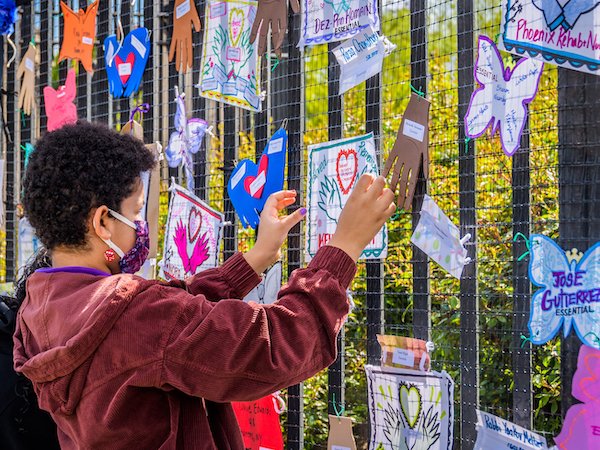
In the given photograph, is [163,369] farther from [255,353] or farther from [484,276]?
[484,276]

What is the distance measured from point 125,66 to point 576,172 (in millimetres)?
2150

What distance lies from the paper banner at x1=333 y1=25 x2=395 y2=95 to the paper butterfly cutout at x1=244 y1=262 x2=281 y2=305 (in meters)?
0.67

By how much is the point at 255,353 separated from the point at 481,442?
2.97 feet

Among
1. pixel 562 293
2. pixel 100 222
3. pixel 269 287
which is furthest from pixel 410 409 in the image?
pixel 100 222

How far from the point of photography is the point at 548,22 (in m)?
2.11

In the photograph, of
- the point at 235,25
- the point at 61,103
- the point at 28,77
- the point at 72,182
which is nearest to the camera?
the point at 72,182

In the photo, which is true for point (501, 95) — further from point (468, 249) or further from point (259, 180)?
point (259, 180)

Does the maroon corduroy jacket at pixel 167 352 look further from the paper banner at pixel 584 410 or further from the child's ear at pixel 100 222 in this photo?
the paper banner at pixel 584 410

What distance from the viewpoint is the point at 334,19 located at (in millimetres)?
2639

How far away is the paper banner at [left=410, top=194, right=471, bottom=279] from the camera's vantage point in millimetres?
2312

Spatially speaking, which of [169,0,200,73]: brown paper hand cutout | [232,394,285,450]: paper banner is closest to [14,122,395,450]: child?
[232,394,285,450]: paper banner

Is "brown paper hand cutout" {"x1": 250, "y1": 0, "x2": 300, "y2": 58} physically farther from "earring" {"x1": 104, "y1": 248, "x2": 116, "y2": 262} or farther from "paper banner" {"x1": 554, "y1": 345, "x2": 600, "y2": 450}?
"paper banner" {"x1": 554, "y1": 345, "x2": 600, "y2": 450}

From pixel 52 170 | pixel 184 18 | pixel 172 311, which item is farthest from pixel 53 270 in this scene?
pixel 184 18

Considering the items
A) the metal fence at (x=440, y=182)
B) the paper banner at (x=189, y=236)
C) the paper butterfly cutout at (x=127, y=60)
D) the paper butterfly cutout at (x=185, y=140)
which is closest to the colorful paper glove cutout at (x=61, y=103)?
the metal fence at (x=440, y=182)
